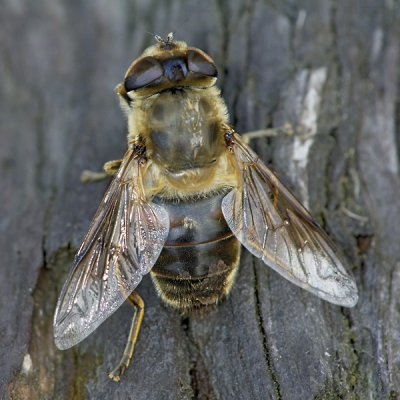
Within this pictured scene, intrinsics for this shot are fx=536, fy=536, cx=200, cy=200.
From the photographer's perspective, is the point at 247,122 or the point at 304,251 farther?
the point at 247,122

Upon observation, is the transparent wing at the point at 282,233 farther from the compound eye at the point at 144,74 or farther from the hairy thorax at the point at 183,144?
the compound eye at the point at 144,74

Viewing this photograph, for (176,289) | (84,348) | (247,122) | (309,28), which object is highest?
(309,28)

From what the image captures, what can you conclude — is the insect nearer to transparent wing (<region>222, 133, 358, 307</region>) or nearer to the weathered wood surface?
transparent wing (<region>222, 133, 358, 307</region>)

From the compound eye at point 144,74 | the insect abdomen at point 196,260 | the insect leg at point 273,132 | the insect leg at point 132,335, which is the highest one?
the compound eye at point 144,74

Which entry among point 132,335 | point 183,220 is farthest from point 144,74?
point 132,335

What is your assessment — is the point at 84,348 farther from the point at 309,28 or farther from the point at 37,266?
the point at 309,28

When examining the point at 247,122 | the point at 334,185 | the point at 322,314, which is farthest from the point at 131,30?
the point at 322,314

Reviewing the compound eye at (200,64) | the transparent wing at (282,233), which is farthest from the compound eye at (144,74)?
the transparent wing at (282,233)
